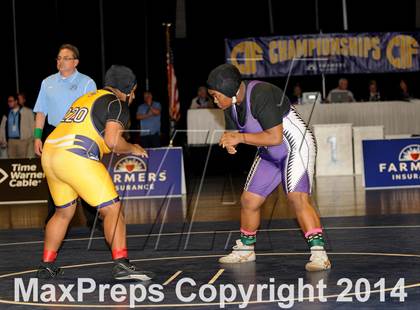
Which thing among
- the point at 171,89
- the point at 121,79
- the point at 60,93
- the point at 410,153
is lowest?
the point at 410,153

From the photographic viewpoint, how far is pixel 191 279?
309 inches

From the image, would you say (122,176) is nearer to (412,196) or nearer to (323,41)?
(412,196)

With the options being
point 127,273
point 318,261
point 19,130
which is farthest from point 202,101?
point 127,273

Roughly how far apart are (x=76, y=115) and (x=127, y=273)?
4.05 feet

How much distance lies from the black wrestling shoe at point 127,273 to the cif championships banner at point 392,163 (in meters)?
9.31

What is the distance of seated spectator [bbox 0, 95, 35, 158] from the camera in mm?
20453

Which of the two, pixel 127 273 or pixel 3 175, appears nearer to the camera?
pixel 127 273

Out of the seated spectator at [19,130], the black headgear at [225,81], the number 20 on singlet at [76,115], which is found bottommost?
the seated spectator at [19,130]

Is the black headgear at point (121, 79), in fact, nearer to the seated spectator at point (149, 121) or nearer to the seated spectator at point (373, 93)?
the seated spectator at point (149, 121)

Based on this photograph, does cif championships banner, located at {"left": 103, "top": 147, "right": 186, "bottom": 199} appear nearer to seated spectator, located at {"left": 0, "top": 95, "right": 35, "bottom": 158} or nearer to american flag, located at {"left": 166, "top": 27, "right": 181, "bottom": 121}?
seated spectator, located at {"left": 0, "top": 95, "right": 35, "bottom": 158}

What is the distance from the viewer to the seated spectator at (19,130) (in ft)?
67.1

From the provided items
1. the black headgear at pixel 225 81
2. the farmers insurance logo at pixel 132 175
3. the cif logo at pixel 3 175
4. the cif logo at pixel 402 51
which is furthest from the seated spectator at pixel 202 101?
the black headgear at pixel 225 81

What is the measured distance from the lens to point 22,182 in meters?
16.9

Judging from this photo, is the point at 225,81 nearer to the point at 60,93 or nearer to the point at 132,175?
the point at 60,93
